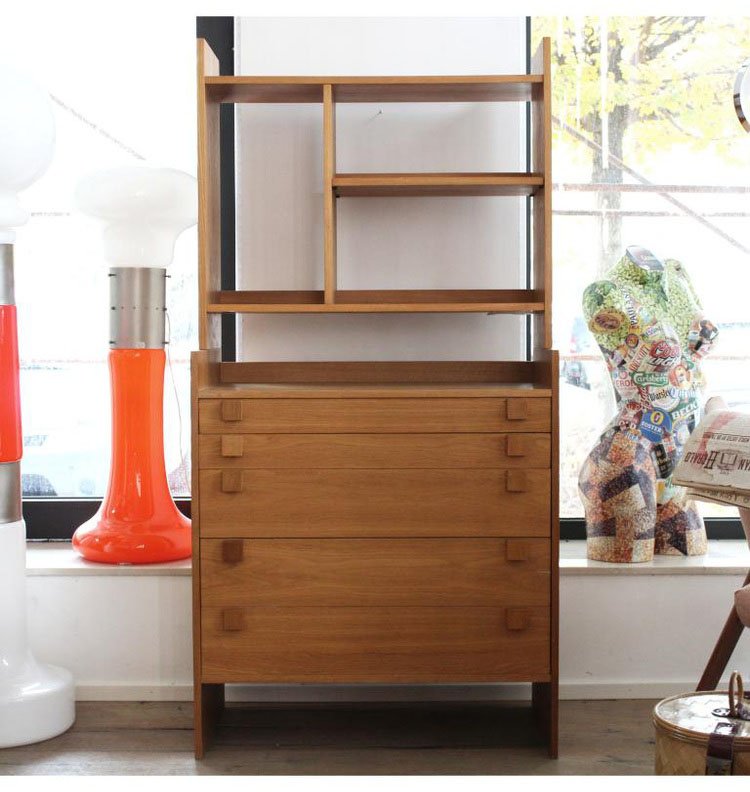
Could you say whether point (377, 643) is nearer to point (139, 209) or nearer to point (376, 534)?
point (376, 534)

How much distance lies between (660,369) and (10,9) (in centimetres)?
205

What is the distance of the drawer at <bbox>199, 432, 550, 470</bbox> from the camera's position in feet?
7.23

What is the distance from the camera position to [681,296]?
255 centimetres

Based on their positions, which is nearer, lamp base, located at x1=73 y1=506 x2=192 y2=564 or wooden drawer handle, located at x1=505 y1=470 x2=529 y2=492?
wooden drawer handle, located at x1=505 y1=470 x2=529 y2=492

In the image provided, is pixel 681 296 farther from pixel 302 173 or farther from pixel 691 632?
pixel 302 173

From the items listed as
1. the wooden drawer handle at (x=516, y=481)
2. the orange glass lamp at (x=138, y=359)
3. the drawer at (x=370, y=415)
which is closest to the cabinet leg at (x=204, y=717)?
the orange glass lamp at (x=138, y=359)

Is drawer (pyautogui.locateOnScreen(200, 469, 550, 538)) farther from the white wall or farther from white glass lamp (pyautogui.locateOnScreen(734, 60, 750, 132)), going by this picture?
white glass lamp (pyautogui.locateOnScreen(734, 60, 750, 132))

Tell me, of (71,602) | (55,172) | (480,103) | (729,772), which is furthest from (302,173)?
(729,772)

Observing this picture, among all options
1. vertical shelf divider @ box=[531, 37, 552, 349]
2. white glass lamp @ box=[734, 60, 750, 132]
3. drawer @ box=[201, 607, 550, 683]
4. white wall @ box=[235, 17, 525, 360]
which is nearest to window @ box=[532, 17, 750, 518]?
white wall @ box=[235, 17, 525, 360]

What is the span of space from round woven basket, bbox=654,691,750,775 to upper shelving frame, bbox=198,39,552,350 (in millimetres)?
858

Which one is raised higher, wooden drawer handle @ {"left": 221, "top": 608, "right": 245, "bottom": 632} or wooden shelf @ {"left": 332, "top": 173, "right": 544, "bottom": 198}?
wooden shelf @ {"left": 332, "top": 173, "right": 544, "bottom": 198}

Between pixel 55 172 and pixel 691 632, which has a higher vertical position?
pixel 55 172

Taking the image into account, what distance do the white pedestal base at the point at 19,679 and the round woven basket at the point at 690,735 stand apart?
136cm

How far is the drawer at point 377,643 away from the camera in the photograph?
2211 millimetres
